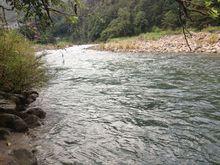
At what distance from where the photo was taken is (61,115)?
1151 cm

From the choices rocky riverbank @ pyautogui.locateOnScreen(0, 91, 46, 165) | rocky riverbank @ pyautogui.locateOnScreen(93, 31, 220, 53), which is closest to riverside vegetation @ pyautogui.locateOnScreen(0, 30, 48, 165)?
rocky riverbank @ pyautogui.locateOnScreen(0, 91, 46, 165)

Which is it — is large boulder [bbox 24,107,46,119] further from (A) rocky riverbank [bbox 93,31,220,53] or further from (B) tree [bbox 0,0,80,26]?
(A) rocky riverbank [bbox 93,31,220,53]

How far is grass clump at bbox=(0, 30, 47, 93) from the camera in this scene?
10.1 meters

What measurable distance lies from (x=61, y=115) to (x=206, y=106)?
518 cm

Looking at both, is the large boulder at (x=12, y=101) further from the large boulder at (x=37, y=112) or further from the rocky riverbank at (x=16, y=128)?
the large boulder at (x=37, y=112)

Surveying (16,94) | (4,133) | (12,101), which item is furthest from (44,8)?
(16,94)

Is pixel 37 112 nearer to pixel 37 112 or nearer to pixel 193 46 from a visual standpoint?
pixel 37 112

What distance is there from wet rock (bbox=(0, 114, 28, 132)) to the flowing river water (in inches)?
18.9

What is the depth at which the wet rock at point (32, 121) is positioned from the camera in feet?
33.2

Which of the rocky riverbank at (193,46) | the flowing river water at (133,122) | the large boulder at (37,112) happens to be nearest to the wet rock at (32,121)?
the flowing river water at (133,122)

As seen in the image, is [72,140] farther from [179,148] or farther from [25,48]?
[25,48]

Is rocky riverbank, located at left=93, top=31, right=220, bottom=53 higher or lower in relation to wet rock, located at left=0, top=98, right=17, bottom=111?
lower

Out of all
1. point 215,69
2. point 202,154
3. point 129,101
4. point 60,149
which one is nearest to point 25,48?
point 129,101

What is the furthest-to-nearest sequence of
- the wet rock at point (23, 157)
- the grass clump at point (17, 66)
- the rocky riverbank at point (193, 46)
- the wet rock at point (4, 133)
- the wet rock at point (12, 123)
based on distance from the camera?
the rocky riverbank at point (193, 46) → the grass clump at point (17, 66) → the wet rock at point (12, 123) → the wet rock at point (4, 133) → the wet rock at point (23, 157)
